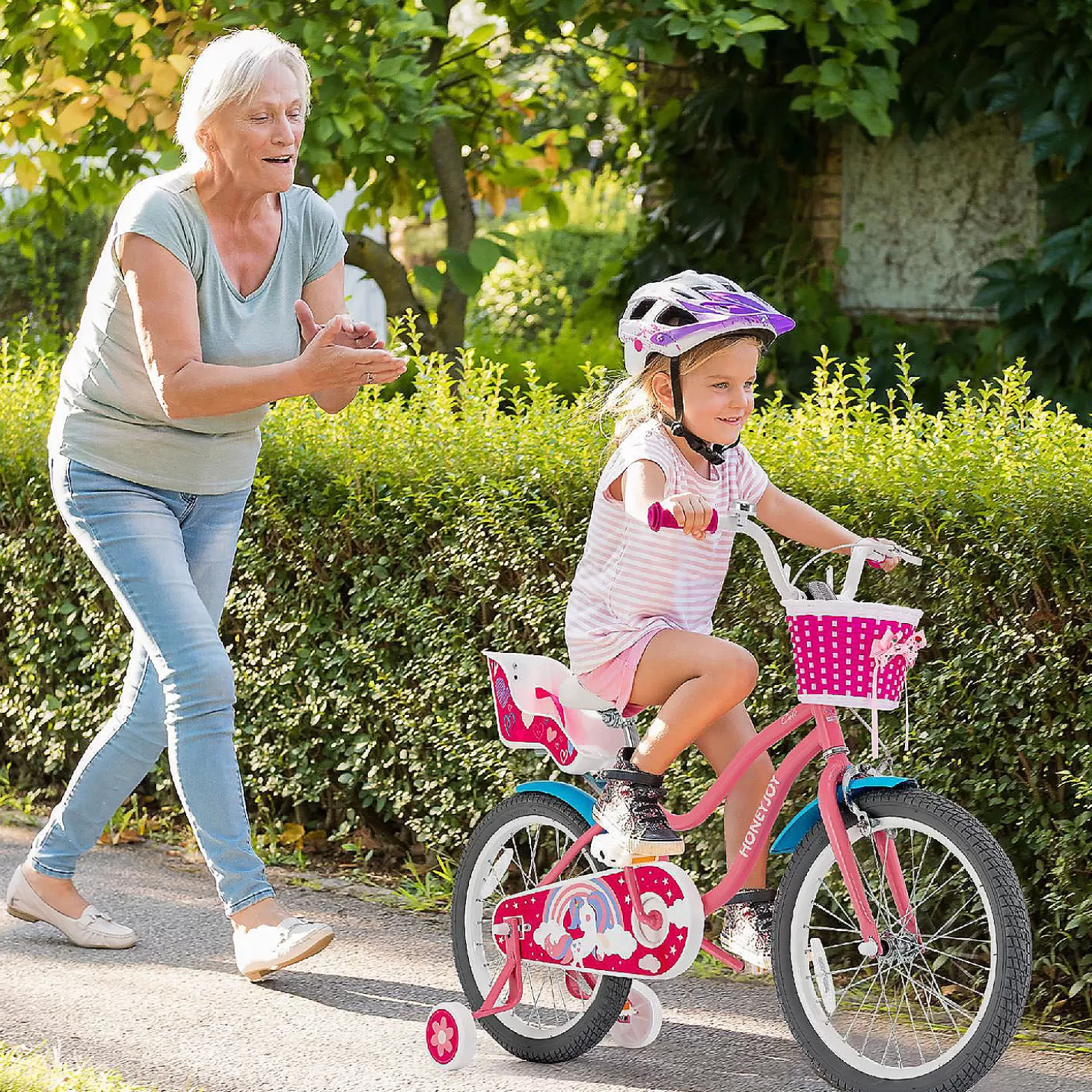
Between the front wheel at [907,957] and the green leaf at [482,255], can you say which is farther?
the green leaf at [482,255]

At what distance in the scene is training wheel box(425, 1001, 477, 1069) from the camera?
341 cm

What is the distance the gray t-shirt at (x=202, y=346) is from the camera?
3.72 metres

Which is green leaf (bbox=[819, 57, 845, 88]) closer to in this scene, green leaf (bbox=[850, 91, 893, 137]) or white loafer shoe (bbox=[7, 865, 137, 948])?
green leaf (bbox=[850, 91, 893, 137])

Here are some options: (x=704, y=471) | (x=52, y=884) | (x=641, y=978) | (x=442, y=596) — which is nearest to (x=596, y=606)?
(x=704, y=471)

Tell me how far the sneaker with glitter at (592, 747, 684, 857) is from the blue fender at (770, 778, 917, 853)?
0.66 ft

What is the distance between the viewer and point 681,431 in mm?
3172

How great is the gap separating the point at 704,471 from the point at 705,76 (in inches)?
278

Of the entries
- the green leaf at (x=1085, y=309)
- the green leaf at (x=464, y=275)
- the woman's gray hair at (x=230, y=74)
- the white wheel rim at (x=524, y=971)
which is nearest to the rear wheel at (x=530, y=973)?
the white wheel rim at (x=524, y=971)

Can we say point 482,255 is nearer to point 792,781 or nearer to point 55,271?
point 792,781

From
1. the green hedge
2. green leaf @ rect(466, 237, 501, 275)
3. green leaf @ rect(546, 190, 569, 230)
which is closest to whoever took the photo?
the green hedge

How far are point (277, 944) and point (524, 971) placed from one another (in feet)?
1.94

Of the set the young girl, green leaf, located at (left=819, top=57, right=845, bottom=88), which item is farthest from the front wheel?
green leaf, located at (left=819, top=57, right=845, bottom=88)

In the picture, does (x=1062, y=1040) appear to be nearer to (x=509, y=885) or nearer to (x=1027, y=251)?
(x=509, y=885)

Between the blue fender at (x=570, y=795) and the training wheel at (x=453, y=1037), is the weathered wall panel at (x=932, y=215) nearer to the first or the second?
the blue fender at (x=570, y=795)
